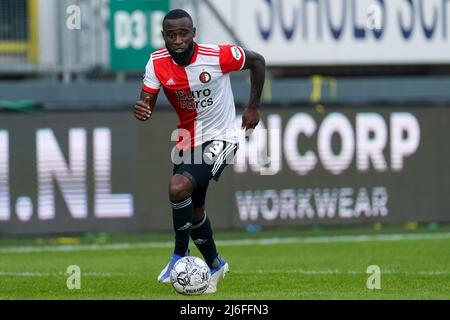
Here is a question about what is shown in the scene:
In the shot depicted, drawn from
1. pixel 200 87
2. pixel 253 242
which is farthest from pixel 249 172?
pixel 200 87

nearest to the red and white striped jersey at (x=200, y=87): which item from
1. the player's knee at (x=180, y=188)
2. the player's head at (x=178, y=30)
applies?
the player's head at (x=178, y=30)

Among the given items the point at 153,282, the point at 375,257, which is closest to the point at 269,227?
the point at 375,257

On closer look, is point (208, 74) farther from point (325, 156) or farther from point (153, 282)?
point (325, 156)

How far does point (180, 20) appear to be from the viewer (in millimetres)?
10188

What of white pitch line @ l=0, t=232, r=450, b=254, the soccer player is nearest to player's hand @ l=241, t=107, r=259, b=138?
the soccer player

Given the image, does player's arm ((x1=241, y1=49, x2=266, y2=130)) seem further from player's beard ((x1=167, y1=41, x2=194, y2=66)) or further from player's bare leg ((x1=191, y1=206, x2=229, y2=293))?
player's bare leg ((x1=191, y1=206, x2=229, y2=293))

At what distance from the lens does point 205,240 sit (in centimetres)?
1090

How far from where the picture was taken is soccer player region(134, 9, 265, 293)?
1028cm

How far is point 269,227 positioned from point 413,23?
554 centimetres

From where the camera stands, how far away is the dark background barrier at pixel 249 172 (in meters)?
17.2

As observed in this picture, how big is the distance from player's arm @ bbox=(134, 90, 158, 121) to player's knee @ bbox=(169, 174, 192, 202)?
568mm

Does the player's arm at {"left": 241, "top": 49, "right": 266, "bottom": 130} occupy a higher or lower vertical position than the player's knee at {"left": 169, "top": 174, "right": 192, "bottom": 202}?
higher

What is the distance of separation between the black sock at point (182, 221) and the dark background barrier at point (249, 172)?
22.8 ft
